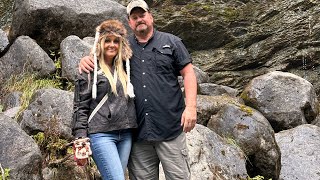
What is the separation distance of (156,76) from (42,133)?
2610 millimetres

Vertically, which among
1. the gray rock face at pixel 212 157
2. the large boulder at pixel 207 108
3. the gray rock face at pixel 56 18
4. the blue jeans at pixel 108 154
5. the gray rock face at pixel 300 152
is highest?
the gray rock face at pixel 56 18


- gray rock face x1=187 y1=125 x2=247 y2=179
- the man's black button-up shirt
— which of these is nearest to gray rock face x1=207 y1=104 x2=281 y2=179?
gray rock face x1=187 y1=125 x2=247 y2=179

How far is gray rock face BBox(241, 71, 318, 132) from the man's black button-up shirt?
5899 millimetres

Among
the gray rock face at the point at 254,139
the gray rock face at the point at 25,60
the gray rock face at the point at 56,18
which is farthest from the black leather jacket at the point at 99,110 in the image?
the gray rock face at the point at 56,18

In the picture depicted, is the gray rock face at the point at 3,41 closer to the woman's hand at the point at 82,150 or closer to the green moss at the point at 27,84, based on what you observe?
the green moss at the point at 27,84

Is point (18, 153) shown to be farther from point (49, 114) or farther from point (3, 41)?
point (3, 41)

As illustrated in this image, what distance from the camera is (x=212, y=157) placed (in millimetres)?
7008

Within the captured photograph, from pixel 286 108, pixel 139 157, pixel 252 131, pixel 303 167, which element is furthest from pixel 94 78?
pixel 286 108

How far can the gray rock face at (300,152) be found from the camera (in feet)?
29.4

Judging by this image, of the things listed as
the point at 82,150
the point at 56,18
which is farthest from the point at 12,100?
the point at 82,150

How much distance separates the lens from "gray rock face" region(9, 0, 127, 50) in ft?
35.5

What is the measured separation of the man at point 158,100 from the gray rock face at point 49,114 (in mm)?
2158

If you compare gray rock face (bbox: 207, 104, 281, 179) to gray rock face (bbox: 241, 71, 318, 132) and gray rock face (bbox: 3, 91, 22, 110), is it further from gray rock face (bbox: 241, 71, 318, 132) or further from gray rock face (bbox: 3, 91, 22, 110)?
gray rock face (bbox: 3, 91, 22, 110)

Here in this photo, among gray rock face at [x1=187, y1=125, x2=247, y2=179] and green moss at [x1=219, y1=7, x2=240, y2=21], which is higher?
green moss at [x1=219, y1=7, x2=240, y2=21]
